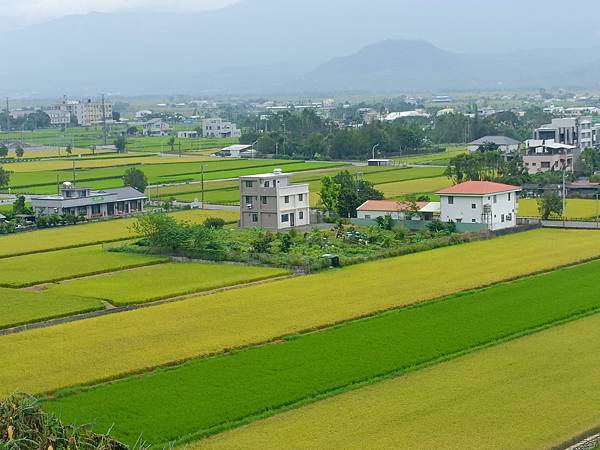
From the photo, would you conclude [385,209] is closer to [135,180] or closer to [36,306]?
[135,180]

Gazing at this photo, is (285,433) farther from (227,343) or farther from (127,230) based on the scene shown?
(127,230)

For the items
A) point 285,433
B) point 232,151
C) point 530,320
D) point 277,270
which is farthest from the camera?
point 232,151

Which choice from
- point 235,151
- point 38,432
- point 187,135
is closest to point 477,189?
point 38,432

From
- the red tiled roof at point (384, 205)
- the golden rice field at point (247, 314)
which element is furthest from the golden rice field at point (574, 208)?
the golden rice field at point (247, 314)

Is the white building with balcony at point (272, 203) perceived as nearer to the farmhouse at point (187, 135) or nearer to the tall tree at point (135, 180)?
the tall tree at point (135, 180)

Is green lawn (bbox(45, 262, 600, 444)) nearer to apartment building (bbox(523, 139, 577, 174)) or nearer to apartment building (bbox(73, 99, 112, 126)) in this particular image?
apartment building (bbox(523, 139, 577, 174))

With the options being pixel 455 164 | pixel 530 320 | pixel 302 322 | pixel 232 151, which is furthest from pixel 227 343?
pixel 232 151
